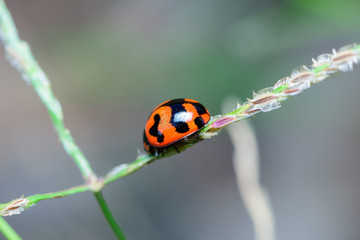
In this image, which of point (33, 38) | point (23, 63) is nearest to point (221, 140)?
point (33, 38)

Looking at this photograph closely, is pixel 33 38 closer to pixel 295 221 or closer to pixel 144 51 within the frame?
pixel 144 51

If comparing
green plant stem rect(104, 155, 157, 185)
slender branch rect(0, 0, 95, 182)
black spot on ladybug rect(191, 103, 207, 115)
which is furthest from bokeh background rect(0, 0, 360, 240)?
slender branch rect(0, 0, 95, 182)

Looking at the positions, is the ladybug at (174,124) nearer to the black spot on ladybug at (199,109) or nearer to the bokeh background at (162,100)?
the black spot on ladybug at (199,109)

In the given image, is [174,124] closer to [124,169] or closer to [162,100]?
[124,169]

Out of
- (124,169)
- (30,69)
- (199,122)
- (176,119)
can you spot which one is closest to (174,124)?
(176,119)

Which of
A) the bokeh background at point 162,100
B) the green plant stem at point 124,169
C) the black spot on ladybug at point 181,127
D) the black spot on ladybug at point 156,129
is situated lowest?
the green plant stem at point 124,169

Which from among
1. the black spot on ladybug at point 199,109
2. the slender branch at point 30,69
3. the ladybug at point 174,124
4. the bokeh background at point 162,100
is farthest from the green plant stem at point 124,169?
the bokeh background at point 162,100

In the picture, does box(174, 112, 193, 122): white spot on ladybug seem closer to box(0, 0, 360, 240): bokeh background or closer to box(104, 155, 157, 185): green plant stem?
box(104, 155, 157, 185): green plant stem
